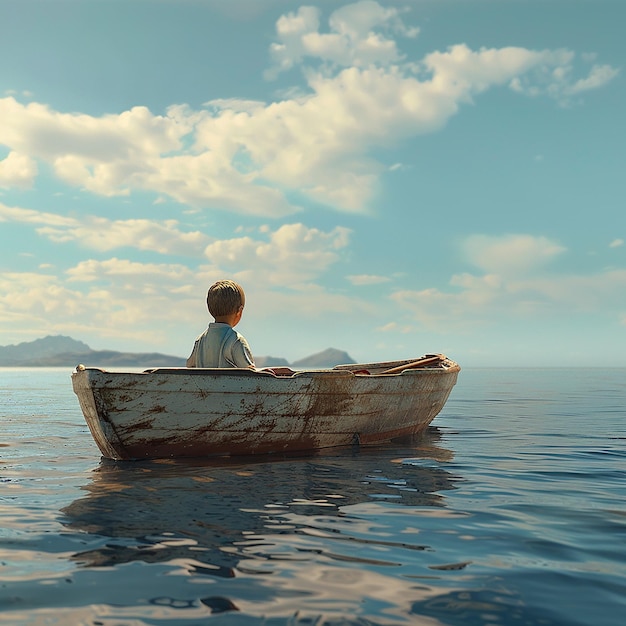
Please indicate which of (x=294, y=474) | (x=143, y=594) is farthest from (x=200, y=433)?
(x=143, y=594)

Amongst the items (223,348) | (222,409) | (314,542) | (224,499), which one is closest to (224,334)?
(223,348)

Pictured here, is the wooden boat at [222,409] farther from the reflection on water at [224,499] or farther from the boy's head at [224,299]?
the boy's head at [224,299]

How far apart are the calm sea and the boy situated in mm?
1370

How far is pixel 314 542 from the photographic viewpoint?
4043mm

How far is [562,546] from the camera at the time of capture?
4035 millimetres

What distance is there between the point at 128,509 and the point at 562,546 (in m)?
3.30

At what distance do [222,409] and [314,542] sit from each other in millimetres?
3473

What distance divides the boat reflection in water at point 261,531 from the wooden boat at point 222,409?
A: 0.31 m

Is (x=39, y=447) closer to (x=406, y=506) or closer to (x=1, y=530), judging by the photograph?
(x=1, y=530)

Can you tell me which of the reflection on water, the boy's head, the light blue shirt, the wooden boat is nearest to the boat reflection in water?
the reflection on water

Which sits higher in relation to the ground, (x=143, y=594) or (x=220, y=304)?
(x=220, y=304)

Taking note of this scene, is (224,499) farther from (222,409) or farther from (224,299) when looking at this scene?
Result: (224,299)

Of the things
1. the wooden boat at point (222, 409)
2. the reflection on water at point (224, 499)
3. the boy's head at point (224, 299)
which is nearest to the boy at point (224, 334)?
the boy's head at point (224, 299)

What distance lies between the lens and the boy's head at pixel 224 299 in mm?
7836
